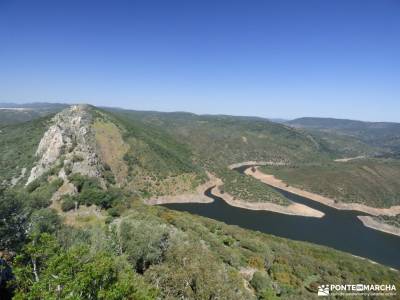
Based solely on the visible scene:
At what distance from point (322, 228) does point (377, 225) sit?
2762cm

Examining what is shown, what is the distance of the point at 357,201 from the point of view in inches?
5822

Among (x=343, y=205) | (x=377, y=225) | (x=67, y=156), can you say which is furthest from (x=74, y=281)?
(x=343, y=205)

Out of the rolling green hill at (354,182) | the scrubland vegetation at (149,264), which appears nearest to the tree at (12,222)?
the scrubland vegetation at (149,264)

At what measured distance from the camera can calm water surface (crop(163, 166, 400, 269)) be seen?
9725 centimetres

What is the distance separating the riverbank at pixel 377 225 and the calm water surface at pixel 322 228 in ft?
7.73

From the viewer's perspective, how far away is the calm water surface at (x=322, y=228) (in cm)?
9725

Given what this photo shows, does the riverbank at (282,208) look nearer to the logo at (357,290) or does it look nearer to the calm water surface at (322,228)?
the calm water surface at (322,228)

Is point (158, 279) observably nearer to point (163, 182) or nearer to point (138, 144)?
point (163, 182)

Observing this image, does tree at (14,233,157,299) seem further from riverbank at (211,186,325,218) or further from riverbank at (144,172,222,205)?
riverbank at (211,186,325,218)

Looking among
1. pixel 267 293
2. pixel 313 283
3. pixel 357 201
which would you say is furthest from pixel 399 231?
pixel 267 293

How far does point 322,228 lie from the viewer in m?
114

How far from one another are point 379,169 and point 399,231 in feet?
299

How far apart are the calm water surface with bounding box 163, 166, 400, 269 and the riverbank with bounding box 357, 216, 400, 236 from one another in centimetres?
236

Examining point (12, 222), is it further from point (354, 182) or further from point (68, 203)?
point (354, 182)
